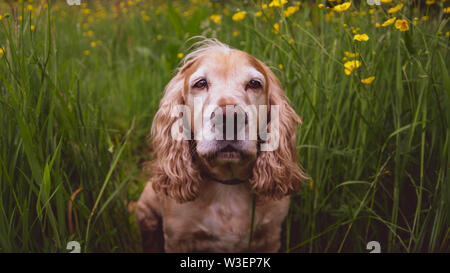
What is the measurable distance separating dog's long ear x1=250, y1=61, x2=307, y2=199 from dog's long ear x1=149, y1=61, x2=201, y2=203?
31cm

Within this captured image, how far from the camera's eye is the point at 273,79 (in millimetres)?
1853

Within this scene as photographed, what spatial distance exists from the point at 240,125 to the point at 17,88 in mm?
973

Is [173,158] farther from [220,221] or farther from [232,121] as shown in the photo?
[232,121]

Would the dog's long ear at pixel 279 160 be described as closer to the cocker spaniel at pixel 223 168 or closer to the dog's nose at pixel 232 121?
the cocker spaniel at pixel 223 168

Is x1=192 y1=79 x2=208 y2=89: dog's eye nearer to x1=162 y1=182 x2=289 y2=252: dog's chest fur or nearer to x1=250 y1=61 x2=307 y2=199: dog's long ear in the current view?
x1=250 y1=61 x2=307 y2=199: dog's long ear

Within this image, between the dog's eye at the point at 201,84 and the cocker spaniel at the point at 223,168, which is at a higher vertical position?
the dog's eye at the point at 201,84

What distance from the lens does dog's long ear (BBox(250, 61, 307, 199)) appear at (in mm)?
1780

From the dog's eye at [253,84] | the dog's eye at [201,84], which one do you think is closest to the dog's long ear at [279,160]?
the dog's eye at [253,84]

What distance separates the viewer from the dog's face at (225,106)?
1457mm

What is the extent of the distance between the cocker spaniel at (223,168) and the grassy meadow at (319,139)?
6.1 inches

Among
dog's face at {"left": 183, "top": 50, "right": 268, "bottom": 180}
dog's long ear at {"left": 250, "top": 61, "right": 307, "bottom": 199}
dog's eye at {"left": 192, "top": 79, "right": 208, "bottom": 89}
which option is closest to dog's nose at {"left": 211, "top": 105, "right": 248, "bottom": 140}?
Result: dog's face at {"left": 183, "top": 50, "right": 268, "bottom": 180}
